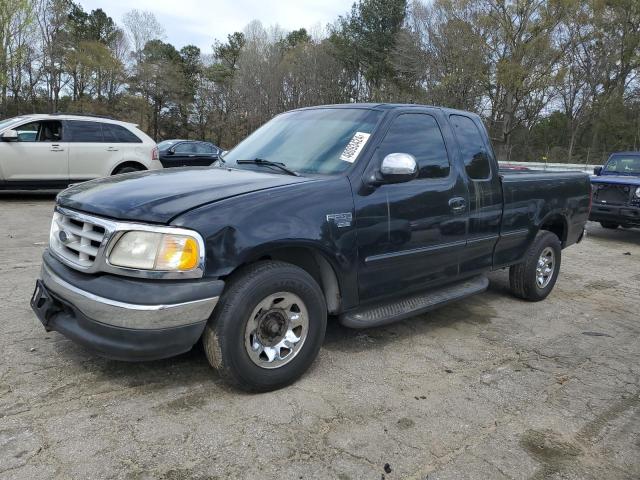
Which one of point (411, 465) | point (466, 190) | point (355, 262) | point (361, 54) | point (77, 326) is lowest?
point (411, 465)

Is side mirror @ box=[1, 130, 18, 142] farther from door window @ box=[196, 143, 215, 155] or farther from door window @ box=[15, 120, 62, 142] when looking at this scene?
door window @ box=[196, 143, 215, 155]

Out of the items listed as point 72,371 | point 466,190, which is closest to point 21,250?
point 72,371

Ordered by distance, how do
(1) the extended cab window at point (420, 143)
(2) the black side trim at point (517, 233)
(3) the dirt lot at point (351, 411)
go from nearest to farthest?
1. (3) the dirt lot at point (351, 411)
2. (1) the extended cab window at point (420, 143)
3. (2) the black side trim at point (517, 233)

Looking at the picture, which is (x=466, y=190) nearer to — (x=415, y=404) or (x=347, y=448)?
(x=415, y=404)

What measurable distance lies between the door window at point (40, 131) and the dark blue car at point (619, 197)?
10.9 meters

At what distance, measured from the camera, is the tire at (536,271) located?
5328 mm

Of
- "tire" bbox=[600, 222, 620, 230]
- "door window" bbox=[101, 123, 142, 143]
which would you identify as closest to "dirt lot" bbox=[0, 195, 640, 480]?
"tire" bbox=[600, 222, 620, 230]

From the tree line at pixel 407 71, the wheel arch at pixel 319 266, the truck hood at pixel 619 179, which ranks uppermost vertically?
the tree line at pixel 407 71

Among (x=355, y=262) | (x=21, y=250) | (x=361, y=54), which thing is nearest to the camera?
(x=355, y=262)

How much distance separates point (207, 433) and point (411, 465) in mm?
1063

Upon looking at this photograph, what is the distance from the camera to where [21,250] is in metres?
6.55

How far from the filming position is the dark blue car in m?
9.59

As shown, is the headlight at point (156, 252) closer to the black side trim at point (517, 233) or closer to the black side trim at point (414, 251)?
the black side trim at point (414, 251)

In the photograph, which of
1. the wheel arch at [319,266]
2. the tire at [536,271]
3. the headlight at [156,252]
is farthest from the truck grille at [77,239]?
the tire at [536,271]
